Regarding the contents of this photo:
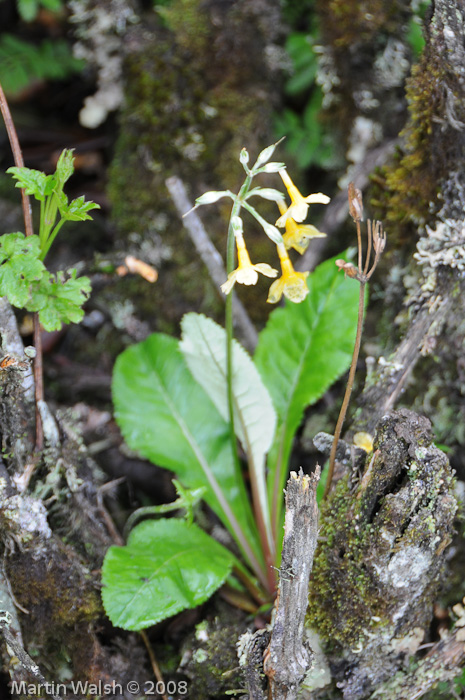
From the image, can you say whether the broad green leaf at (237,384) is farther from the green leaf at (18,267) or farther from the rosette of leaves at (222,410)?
the green leaf at (18,267)

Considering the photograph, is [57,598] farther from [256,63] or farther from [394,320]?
[256,63]

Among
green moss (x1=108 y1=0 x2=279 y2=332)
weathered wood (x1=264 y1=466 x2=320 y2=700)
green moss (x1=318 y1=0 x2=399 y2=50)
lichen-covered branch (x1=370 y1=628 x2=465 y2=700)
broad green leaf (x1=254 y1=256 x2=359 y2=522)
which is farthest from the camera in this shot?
green moss (x1=108 y1=0 x2=279 y2=332)

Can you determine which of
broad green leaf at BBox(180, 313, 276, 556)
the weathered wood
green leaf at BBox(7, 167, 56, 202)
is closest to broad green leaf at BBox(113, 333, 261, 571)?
broad green leaf at BBox(180, 313, 276, 556)

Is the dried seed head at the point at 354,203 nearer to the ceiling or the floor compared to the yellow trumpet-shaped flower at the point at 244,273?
nearer to the ceiling

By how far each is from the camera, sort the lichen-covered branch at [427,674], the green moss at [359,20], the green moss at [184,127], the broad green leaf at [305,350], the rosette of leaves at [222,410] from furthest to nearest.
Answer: the green moss at [184,127] → the green moss at [359,20] → the broad green leaf at [305,350] → the rosette of leaves at [222,410] → the lichen-covered branch at [427,674]

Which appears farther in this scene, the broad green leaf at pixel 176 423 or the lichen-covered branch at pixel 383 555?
the broad green leaf at pixel 176 423

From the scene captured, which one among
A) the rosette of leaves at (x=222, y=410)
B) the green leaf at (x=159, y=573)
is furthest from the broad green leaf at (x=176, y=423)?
the green leaf at (x=159, y=573)

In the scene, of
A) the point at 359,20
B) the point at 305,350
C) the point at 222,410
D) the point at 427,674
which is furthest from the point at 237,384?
the point at 359,20

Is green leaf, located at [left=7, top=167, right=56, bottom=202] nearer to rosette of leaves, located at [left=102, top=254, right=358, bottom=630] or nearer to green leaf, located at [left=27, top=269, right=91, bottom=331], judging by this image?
green leaf, located at [left=27, top=269, right=91, bottom=331]
